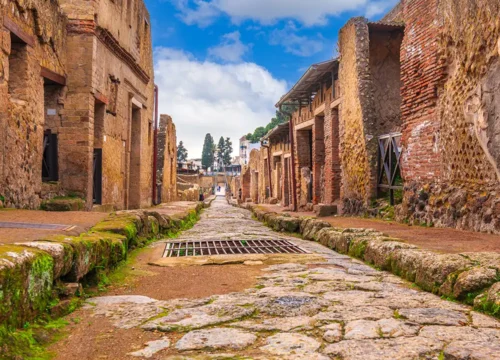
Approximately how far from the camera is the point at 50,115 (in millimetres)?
9125

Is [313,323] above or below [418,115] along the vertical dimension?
below

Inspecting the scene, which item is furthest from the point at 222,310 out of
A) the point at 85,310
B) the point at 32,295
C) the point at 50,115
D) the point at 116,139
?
the point at 116,139

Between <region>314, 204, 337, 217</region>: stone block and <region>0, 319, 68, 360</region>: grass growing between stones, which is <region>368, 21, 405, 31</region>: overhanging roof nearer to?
<region>314, 204, 337, 217</region>: stone block

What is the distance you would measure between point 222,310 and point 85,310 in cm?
94

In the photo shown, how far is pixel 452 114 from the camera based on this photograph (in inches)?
277

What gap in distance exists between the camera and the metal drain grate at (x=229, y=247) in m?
6.17

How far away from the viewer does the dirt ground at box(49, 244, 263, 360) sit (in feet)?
7.70

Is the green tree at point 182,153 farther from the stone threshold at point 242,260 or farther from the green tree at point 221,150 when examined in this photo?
the stone threshold at point 242,260

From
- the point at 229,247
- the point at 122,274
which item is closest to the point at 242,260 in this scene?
the point at 229,247

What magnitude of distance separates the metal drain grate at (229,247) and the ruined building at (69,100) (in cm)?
269

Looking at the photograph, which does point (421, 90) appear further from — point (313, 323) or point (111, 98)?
point (111, 98)

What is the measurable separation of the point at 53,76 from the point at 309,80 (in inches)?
330

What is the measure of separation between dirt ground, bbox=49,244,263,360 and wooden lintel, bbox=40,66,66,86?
4.00 meters

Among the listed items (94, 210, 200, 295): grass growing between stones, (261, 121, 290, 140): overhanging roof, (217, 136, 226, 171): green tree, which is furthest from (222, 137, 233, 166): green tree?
(94, 210, 200, 295): grass growing between stones
